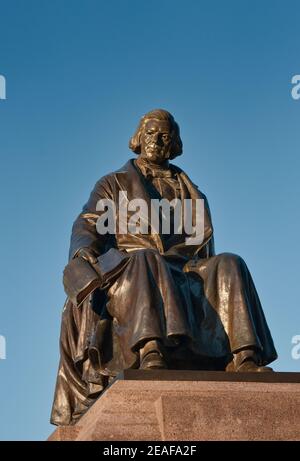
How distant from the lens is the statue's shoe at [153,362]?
8.12m

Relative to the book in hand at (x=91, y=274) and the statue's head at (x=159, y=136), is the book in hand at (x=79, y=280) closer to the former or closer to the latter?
the book in hand at (x=91, y=274)

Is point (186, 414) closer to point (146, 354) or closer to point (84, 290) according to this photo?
point (146, 354)

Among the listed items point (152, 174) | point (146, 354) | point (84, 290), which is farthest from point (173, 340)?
point (152, 174)

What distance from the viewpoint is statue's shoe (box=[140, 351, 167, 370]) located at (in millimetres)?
8117

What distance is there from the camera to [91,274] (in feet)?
29.2

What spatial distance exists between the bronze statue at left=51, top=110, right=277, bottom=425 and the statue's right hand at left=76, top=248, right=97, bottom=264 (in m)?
0.01

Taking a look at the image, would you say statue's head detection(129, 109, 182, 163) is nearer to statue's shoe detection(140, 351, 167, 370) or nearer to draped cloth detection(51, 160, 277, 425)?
draped cloth detection(51, 160, 277, 425)

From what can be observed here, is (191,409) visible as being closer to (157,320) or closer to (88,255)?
(157,320)

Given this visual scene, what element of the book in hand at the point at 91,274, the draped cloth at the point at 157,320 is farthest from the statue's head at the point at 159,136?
the book in hand at the point at 91,274

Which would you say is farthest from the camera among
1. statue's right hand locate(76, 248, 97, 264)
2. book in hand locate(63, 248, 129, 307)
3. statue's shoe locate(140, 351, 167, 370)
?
statue's right hand locate(76, 248, 97, 264)

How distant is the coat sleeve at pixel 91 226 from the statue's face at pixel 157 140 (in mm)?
522

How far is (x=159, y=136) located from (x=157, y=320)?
253 centimetres

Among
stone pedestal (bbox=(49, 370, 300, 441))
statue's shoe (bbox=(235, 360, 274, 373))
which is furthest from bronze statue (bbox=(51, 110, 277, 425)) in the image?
stone pedestal (bbox=(49, 370, 300, 441))

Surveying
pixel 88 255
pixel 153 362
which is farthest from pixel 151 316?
pixel 88 255
